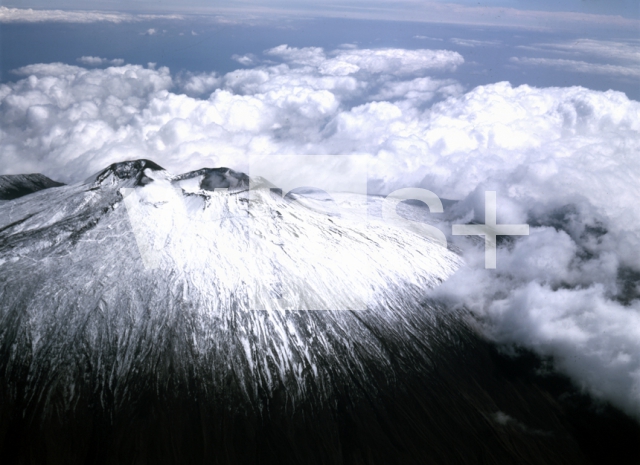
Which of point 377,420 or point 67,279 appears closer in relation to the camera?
point 377,420

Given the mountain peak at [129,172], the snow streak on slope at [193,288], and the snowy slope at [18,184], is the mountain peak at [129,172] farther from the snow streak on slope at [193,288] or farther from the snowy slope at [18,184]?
the snowy slope at [18,184]

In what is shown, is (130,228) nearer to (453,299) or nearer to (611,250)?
(453,299)

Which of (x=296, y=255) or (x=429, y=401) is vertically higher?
(x=296, y=255)

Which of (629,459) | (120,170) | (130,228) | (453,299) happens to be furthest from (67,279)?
(629,459)

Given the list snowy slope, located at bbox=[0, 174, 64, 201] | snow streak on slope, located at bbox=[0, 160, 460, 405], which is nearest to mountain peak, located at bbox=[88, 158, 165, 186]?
snow streak on slope, located at bbox=[0, 160, 460, 405]

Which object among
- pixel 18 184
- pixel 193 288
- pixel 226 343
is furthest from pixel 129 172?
pixel 18 184
